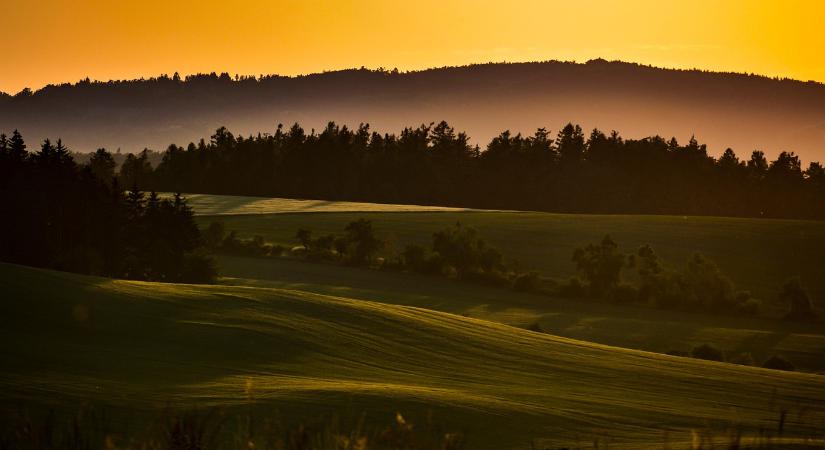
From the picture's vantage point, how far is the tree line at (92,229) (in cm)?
5819

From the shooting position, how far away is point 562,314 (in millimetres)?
53344

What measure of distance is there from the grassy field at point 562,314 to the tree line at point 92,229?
3714mm

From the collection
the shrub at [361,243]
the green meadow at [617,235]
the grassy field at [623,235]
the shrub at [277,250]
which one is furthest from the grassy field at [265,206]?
the shrub at [361,243]

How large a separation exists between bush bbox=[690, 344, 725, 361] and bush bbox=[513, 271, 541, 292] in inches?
884

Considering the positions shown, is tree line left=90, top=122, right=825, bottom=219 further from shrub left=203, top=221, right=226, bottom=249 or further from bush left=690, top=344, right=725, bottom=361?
bush left=690, top=344, right=725, bottom=361

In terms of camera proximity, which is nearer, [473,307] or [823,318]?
[473,307]

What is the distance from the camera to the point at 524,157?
448ft

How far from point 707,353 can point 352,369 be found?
74.0 ft

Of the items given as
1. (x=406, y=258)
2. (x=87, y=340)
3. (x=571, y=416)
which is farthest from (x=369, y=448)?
(x=406, y=258)

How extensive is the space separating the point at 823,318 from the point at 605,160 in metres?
78.4

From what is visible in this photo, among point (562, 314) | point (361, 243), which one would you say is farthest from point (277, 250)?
point (562, 314)

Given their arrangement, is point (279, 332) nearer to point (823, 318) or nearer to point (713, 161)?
point (823, 318)

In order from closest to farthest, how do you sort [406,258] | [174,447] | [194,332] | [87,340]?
1. [174,447]
2. [87,340]
3. [194,332]
4. [406,258]

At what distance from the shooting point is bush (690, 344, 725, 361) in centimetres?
4150
